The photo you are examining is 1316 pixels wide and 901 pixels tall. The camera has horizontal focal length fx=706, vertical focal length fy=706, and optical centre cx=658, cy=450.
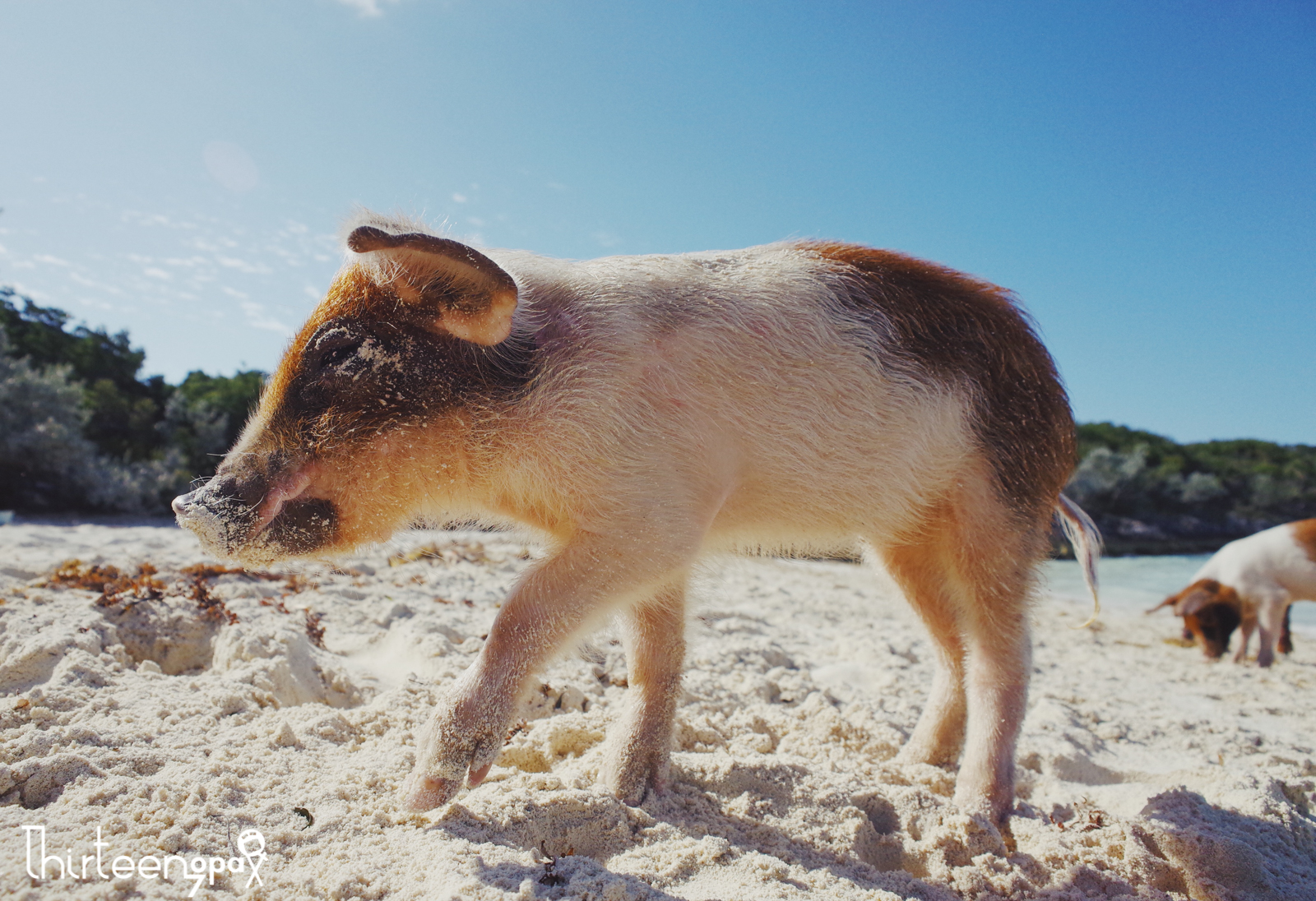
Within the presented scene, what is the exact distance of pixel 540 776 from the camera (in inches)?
80.4

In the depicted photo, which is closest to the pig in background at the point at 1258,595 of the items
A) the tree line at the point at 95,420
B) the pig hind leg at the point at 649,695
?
the pig hind leg at the point at 649,695

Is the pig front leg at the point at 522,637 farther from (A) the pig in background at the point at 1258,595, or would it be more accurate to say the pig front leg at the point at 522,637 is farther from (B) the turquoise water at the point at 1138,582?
(B) the turquoise water at the point at 1138,582

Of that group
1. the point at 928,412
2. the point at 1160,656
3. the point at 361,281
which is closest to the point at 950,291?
the point at 928,412

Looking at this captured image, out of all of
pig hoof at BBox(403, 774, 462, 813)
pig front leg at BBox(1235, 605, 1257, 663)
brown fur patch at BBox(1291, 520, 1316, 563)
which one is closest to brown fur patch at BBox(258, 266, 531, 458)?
pig hoof at BBox(403, 774, 462, 813)

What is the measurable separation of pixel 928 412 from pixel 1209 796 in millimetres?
1730

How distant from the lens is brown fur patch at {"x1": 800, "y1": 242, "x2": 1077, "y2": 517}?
95.2 inches

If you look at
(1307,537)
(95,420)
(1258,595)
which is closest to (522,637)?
(1258,595)

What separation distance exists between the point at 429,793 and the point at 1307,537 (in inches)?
331

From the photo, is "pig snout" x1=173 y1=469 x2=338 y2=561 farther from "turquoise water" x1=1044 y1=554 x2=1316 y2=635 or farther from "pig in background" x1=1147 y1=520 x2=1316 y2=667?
"turquoise water" x1=1044 y1=554 x2=1316 y2=635

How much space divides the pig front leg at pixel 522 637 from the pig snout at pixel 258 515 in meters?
0.55

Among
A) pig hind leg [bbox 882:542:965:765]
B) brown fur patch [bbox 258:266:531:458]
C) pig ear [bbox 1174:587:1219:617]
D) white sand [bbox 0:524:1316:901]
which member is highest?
brown fur patch [bbox 258:266:531:458]

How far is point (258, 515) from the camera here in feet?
5.82

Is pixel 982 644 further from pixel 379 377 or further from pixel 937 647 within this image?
pixel 379 377

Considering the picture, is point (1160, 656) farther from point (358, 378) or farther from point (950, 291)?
point (358, 378)
